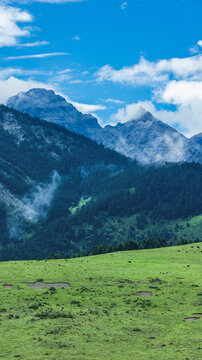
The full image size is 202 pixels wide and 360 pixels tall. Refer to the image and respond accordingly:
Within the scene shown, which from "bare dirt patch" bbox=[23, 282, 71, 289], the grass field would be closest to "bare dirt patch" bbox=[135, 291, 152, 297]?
the grass field

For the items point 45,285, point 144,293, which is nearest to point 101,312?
point 144,293

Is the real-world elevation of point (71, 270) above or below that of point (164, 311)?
above

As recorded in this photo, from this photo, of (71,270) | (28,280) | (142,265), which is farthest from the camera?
(142,265)

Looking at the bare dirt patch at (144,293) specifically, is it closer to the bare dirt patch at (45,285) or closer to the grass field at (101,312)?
the grass field at (101,312)

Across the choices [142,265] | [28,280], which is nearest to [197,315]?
[28,280]

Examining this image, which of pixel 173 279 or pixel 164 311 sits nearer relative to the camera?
pixel 164 311

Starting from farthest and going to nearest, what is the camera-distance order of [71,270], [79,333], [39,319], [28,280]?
[71,270] < [28,280] < [39,319] < [79,333]

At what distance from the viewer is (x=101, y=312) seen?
167ft

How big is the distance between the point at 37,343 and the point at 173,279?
38.6 meters

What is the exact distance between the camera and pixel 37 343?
38500mm

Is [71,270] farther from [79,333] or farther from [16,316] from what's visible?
[79,333]

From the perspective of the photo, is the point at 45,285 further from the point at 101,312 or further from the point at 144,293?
the point at 101,312

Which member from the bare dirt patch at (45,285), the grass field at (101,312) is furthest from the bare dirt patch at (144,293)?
the bare dirt patch at (45,285)

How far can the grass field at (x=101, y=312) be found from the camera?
36969 millimetres
